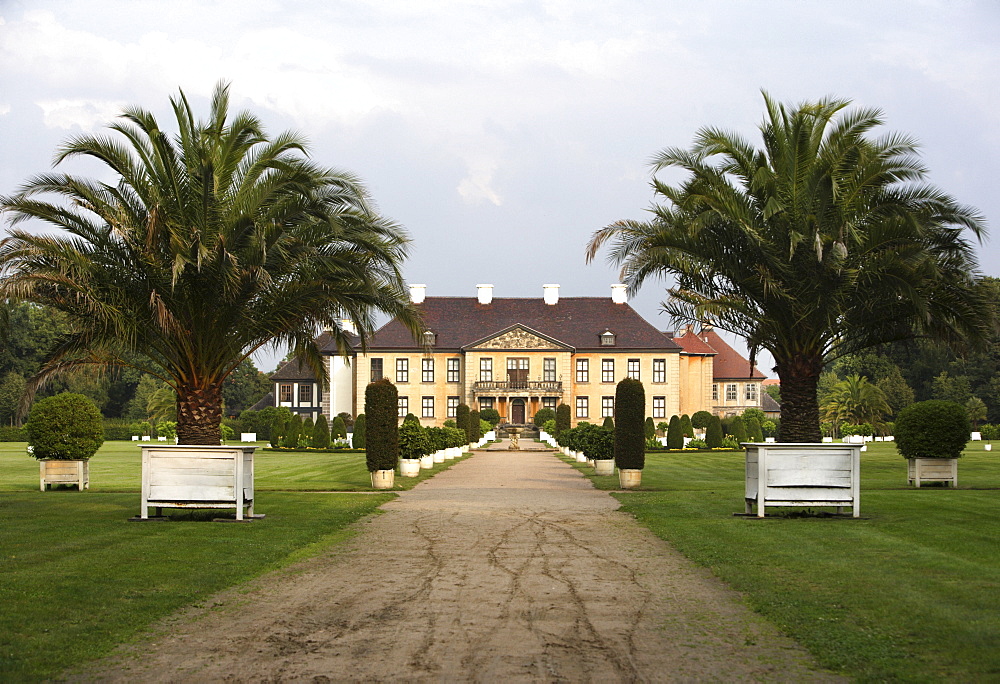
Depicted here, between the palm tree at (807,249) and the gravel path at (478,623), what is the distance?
8.21 m

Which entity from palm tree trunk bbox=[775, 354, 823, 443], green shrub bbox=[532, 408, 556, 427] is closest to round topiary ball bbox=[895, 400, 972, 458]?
palm tree trunk bbox=[775, 354, 823, 443]

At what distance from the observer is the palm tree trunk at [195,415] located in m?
16.7

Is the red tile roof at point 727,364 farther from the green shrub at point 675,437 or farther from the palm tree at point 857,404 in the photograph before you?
the green shrub at point 675,437

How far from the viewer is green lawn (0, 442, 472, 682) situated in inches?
268

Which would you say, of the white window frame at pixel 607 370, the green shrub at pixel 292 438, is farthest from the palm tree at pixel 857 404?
the green shrub at pixel 292 438

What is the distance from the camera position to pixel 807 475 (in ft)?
47.0

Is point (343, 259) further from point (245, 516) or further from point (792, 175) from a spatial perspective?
point (792, 175)

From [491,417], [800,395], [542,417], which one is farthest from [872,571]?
[491,417]

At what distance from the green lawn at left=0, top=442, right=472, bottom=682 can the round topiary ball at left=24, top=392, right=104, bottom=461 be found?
1066 mm

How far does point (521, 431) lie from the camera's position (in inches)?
2835

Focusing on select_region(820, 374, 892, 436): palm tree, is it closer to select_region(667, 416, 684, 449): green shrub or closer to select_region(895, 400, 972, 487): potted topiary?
select_region(667, 416, 684, 449): green shrub

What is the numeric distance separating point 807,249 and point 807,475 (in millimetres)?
5809

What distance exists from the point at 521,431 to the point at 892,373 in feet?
91.4

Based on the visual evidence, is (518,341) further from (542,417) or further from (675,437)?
(675,437)
